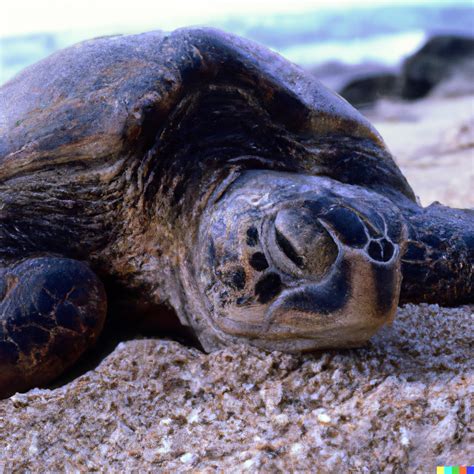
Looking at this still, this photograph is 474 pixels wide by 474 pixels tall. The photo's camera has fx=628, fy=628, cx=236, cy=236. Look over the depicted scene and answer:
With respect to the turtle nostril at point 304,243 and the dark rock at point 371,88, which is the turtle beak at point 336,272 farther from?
the dark rock at point 371,88

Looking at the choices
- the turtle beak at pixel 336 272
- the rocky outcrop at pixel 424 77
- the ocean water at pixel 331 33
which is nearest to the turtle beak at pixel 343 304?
the turtle beak at pixel 336 272

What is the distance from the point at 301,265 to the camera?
1262mm

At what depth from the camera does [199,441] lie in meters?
1.17

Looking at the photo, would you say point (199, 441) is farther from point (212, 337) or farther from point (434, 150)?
point (434, 150)

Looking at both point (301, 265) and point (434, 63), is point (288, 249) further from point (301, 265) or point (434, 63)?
point (434, 63)

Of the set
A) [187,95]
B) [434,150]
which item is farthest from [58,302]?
[434,150]

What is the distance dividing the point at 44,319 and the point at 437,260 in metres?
0.94

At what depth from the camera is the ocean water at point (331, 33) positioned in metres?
14.7

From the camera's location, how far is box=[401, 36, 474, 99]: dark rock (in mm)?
8969

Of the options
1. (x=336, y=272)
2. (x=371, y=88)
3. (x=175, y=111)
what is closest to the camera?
(x=336, y=272)

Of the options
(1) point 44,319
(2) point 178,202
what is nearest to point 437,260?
(2) point 178,202

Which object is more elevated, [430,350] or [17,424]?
[430,350]

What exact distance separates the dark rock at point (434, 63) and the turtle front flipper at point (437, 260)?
780 cm

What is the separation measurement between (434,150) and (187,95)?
149 inches
